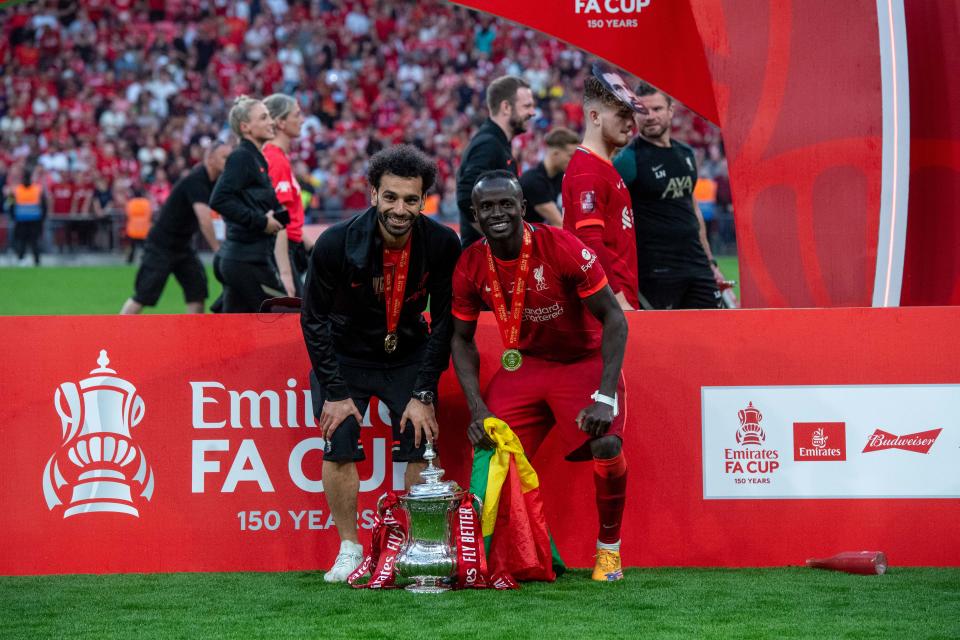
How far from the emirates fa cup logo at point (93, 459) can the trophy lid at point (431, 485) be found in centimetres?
137

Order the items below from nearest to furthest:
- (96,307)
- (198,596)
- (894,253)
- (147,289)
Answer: (198,596)
(894,253)
(147,289)
(96,307)

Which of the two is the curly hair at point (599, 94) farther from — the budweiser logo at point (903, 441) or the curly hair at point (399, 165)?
the budweiser logo at point (903, 441)

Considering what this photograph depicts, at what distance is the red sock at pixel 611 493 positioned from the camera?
5.52 meters

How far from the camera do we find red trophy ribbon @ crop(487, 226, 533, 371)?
547 cm

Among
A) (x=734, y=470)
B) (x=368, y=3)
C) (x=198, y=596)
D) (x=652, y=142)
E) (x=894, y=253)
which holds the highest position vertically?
(x=368, y=3)

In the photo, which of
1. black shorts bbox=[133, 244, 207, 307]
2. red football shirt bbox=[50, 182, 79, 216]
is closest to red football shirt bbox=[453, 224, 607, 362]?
black shorts bbox=[133, 244, 207, 307]

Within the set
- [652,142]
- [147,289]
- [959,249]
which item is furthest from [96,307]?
[959,249]

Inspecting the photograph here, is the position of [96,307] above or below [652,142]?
below

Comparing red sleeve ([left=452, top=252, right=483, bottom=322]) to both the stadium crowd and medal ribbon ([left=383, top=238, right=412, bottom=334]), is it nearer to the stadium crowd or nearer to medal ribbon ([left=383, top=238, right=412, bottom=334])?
medal ribbon ([left=383, top=238, right=412, bottom=334])

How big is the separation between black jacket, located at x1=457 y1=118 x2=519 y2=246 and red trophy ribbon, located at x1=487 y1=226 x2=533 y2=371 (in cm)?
207

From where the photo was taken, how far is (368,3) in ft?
107

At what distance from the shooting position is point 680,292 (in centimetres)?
779

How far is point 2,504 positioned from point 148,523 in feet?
2.15

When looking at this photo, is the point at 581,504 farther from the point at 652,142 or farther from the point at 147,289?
the point at 147,289
